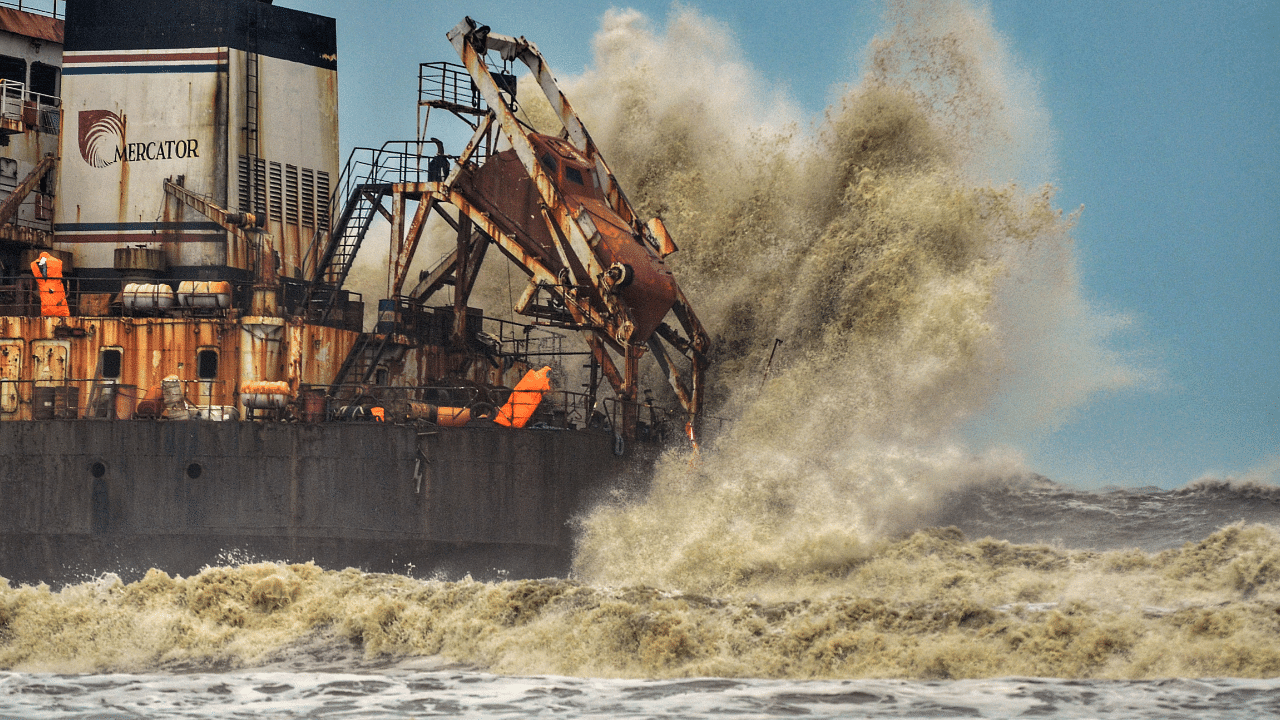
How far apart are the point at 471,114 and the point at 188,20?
534 cm

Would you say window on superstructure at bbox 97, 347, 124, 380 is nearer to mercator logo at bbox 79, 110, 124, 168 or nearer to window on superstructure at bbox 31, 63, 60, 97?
mercator logo at bbox 79, 110, 124, 168

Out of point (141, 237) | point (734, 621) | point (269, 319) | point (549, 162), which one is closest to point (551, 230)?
point (549, 162)

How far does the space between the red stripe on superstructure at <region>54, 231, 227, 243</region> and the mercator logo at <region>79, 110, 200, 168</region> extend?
1309 mm

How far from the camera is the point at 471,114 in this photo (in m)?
25.9

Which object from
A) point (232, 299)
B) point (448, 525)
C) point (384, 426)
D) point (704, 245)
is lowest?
point (448, 525)

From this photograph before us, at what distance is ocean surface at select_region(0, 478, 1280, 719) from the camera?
12.6 m

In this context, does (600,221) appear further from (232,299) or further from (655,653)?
(655,653)

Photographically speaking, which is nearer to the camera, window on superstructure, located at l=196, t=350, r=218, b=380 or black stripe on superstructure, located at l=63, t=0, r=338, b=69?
window on superstructure, located at l=196, t=350, r=218, b=380

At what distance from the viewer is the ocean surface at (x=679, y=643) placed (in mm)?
12625

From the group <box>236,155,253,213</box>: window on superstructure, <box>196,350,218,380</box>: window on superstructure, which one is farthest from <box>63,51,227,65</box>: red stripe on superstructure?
<box>196,350,218,380</box>: window on superstructure

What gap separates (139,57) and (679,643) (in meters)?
16.1

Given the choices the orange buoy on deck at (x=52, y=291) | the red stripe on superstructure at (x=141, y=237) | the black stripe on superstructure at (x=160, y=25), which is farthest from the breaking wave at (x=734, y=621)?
the black stripe on superstructure at (x=160, y=25)

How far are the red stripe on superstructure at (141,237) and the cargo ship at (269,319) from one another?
36 millimetres

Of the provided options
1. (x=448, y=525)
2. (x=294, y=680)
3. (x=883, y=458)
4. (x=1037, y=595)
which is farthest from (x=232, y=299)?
(x=1037, y=595)
